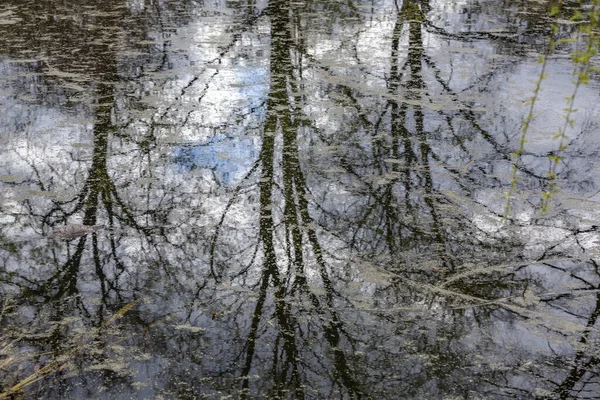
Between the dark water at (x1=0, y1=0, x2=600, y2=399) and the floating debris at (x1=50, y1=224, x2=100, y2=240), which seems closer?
the dark water at (x1=0, y1=0, x2=600, y2=399)

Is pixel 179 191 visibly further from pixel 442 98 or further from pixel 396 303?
pixel 442 98

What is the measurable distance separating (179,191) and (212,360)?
914 mm

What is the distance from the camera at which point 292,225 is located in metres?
2.09

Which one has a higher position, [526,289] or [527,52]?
[527,52]

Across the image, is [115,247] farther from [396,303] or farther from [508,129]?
[508,129]

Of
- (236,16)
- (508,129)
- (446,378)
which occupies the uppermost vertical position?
(236,16)

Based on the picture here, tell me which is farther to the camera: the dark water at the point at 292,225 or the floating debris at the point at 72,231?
the floating debris at the point at 72,231

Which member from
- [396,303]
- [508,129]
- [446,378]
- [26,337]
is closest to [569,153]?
[508,129]

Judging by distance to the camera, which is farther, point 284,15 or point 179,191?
point 284,15

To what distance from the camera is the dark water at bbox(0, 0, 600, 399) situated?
151 centimetres

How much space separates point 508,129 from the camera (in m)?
2.85

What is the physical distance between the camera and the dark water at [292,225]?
4.95 feet

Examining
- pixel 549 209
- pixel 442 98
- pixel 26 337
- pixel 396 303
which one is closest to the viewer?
pixel 26 337

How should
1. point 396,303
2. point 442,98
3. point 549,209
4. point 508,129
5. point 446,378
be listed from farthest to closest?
point 442,98, point 508,129, point 549,209, point 396,303, point 446,378
